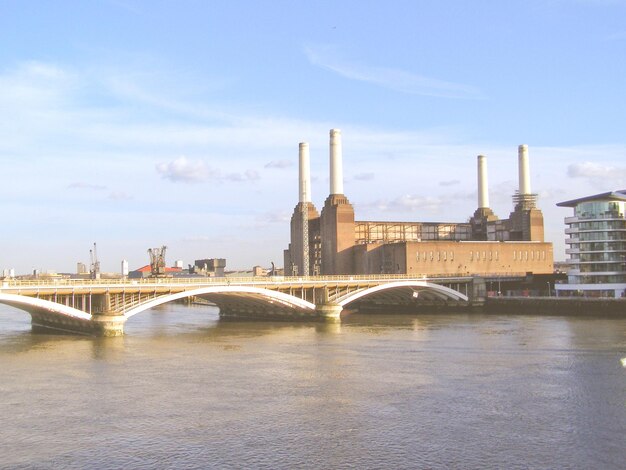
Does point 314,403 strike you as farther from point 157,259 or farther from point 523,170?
Answer: point 523,170

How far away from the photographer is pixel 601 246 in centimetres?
8406

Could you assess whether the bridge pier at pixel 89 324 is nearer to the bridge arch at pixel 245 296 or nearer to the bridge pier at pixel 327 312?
the bridge arch at pixel 245 296

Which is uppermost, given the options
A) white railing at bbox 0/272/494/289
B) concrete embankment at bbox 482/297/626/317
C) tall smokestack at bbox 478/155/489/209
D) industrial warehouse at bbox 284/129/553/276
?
tall smokestack at bbox 478/155/489/209

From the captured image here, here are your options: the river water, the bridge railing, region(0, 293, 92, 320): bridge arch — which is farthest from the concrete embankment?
region(0, 293, 92, 320): bridge arch

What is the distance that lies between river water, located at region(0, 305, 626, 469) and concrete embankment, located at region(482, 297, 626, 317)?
75.4 ft

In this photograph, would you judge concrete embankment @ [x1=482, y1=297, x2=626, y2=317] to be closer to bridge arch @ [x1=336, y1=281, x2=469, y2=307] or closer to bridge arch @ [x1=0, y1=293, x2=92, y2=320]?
bridge arch @ [x1=336, y1=281, x2=469, y2=307]

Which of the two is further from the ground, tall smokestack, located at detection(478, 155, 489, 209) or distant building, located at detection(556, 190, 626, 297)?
tall smokestack, located at detection(478, 155, 489, 209)

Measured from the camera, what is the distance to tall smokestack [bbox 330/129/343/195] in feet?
347

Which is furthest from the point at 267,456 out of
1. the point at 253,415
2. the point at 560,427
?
the point at 560,427

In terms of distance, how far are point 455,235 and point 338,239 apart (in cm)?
2816

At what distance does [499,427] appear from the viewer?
91.1ft

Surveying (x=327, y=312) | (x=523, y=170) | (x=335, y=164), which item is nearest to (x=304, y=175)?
(x=335, y=164)

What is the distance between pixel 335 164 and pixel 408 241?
15.9m

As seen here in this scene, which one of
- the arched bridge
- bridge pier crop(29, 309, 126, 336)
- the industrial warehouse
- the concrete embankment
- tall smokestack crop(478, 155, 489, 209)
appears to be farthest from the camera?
tall smokestack crop(478, 155, 489, 209)
